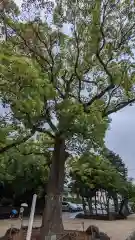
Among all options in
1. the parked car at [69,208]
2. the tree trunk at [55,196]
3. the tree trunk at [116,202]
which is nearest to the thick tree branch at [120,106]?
the tree trunk at [55,196]

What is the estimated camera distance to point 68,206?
41.6 meters

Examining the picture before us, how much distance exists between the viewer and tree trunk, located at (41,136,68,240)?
12.2m

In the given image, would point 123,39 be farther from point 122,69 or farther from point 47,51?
point 47,51

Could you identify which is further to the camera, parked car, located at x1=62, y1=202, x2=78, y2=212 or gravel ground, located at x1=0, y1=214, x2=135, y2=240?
parked car, located at x1=62, y1=202, x2=78, y2=212

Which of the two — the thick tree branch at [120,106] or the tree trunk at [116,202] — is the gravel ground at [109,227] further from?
the tree trunk at [116,202]

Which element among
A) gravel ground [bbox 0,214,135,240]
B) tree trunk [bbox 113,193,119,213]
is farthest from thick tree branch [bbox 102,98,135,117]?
tree trunk [bbox 113,193,119,213]

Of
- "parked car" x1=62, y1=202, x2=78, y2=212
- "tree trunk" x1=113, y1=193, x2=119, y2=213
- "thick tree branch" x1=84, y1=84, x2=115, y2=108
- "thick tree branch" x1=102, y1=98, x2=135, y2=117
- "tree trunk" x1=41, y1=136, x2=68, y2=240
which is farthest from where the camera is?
"parked car" x1=62, y1=202, x2=78, y2=212

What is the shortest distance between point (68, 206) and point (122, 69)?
1236 inches

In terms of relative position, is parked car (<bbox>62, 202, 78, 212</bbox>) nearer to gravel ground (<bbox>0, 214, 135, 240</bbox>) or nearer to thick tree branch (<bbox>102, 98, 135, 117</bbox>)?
gravel ground (<bbox>0, 214, 135, 240</bbox>)

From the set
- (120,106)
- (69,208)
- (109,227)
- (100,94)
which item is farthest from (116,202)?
(100,94)

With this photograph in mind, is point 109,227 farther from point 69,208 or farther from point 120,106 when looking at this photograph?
point 69,208

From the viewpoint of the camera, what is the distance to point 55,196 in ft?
41.2

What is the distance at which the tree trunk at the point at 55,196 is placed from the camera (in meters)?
12.2

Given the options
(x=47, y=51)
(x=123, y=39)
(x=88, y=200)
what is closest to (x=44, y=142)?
(x=47, y=51)
